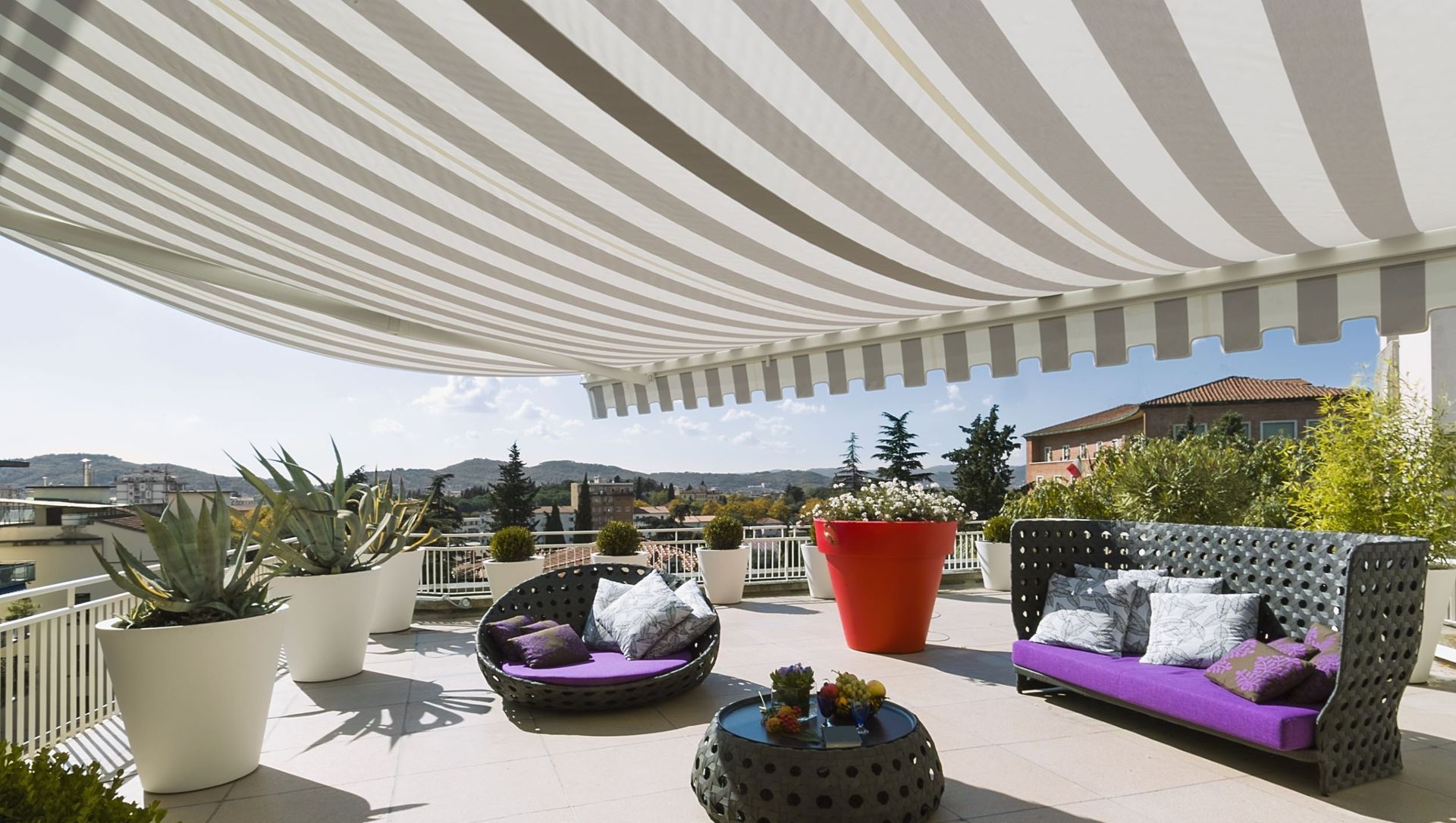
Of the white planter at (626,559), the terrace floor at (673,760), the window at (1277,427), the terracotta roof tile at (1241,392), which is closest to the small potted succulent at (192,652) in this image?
the terrace floor at (673,760)

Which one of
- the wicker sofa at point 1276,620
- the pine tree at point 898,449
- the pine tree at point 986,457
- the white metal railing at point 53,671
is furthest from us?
the pine tree at point 986,457

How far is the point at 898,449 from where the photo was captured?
50.8 m

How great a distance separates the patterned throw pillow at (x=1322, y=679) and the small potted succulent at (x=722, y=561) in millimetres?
6156

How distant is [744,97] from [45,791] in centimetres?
293

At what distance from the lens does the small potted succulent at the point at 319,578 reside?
221 inches

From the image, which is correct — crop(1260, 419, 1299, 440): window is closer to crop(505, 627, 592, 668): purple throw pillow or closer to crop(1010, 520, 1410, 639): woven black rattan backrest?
crop(1010, 520, 1410, 639): woven black rattan backrest

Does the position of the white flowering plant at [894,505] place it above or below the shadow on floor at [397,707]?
above

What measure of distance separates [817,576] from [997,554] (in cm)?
242

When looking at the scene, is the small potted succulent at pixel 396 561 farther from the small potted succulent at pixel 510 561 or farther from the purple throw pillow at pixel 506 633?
the purple throw pillow at pixel 506 633

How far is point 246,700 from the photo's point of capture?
378 cm

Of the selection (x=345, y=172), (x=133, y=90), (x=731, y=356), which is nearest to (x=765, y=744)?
(x=345, y=172)

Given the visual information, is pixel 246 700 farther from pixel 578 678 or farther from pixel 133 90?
pixel 133 90

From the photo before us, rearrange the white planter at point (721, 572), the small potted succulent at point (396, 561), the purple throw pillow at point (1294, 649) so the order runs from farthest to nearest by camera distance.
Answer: the white planter at point (721, 572), the small potted succulent at point (396, 561), the purple throw pillow at point (1294, 649)

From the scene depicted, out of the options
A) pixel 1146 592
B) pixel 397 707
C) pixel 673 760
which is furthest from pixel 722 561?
pixel 673 760
